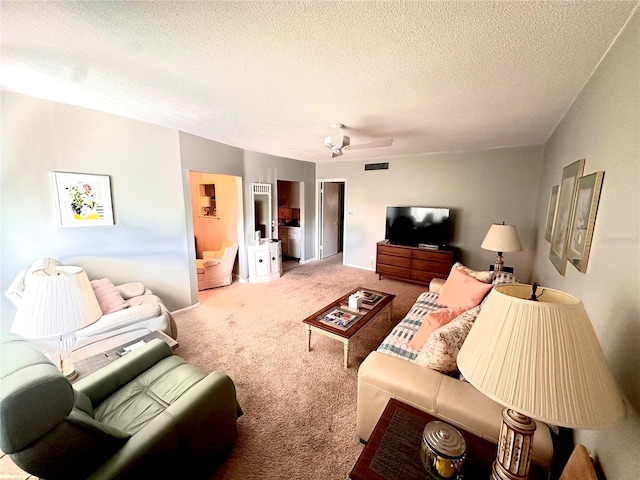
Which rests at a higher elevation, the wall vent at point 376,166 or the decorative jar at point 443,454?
the wall vent at point 376,166

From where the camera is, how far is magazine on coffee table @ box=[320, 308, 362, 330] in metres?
2.54

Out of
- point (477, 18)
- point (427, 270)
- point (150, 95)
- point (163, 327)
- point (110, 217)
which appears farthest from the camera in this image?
point (427, 270)

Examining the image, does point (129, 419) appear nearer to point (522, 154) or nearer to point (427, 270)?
point (427, 270)

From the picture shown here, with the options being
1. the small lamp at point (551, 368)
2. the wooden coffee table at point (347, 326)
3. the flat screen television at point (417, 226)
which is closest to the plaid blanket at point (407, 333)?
the wooden coffee table at point (347, 326)

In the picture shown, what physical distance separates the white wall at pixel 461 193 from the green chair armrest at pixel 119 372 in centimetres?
459

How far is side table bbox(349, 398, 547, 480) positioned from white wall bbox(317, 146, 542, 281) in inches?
159

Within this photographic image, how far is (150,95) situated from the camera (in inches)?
89.1

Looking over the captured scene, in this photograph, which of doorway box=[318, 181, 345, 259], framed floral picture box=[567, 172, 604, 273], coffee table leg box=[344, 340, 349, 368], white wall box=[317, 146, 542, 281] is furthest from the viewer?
doorway box=[318, 181, 345, 259]

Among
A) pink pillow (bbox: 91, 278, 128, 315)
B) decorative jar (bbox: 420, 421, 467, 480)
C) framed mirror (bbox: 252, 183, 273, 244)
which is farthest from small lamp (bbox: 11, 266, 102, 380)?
framed mirror (bbox: 252, 183, 273, 244)

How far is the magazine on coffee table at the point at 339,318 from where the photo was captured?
2.54m

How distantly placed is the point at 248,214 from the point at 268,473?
12.8ft

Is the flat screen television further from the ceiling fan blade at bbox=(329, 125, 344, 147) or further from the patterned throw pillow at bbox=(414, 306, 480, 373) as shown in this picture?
the patterned throw pillow at bbox=(414, 306, 480, 373)

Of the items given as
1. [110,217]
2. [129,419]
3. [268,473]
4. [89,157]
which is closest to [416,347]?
[268,473]

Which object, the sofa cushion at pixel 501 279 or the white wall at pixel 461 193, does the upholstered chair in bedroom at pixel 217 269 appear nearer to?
the white wall at pixel 461 193
